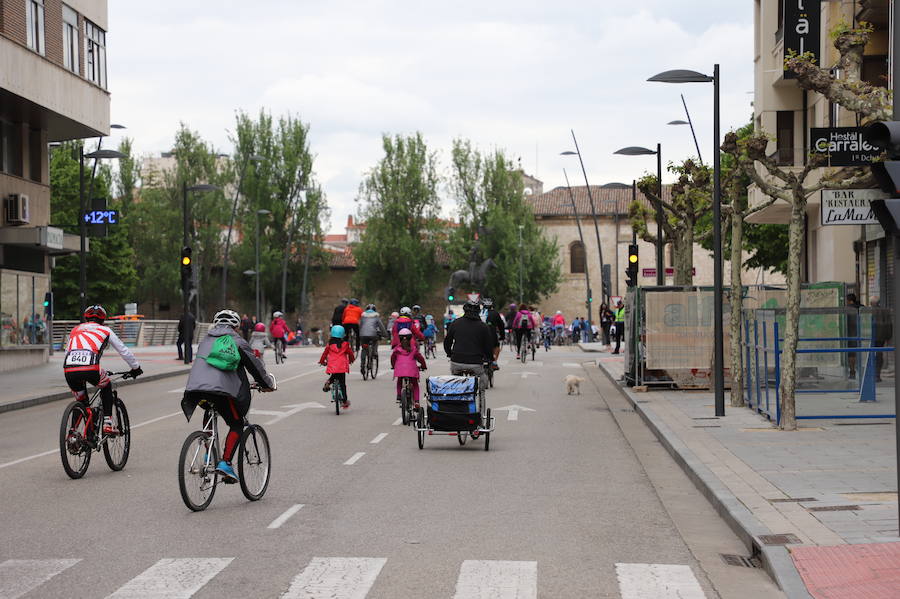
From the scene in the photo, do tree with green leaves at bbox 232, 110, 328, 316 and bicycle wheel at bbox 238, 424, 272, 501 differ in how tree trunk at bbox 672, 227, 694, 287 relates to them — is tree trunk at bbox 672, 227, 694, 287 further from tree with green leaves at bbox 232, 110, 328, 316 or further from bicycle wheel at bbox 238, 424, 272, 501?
tree with green leaves at bbox 232, 110, 328, 316

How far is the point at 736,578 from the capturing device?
7543mm

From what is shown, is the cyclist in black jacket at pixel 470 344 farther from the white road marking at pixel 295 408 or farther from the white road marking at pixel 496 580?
the white road marking at pixel 496 580

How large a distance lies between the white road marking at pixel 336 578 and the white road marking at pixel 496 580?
0.56 metres

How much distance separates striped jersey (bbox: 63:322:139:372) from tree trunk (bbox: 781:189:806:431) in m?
8.19

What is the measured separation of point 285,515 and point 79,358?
151 inches

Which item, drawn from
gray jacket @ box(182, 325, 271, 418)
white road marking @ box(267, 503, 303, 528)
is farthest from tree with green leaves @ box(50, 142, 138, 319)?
white road marking @ box(267, 503, 303, 528)

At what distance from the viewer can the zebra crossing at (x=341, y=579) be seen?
697cm

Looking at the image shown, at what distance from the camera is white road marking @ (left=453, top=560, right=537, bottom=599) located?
693cm

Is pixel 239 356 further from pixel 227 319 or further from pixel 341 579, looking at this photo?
pixel 341 579

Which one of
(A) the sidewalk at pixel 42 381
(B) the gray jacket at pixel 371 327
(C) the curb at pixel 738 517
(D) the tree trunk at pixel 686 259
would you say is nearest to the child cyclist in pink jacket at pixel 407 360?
(C) the curb at pixel 738 517

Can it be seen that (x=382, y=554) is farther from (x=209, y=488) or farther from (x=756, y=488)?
(x=756, y=488)

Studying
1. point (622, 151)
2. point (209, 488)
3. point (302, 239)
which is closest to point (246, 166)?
point (302, 239)

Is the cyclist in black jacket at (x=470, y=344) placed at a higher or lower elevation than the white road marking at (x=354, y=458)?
higher

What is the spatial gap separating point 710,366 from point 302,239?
56.5 meters
